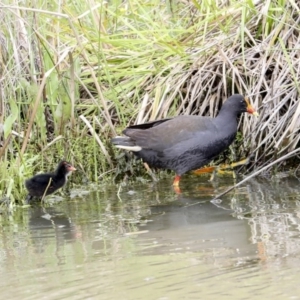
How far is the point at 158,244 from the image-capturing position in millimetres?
4621

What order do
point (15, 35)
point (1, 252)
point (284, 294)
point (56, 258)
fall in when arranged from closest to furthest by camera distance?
point (284, 294) < point (56, 258) < point (1, 252) < point (15, 35)

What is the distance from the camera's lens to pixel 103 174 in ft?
23.2

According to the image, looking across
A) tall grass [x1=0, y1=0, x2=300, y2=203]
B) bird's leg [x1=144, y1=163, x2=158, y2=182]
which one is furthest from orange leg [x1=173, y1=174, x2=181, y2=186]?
tall grass [x1=0, y1=0, x2=300, y2=203]

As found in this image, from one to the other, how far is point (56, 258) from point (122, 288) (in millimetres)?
875

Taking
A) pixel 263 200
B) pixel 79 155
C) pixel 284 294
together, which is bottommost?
pixel 284 294

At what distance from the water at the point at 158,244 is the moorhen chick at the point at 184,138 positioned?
0.25 metres

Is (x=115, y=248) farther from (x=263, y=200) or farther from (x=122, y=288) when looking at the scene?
(x=263, y=200)

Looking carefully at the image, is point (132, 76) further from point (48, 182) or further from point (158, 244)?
point (158, 244)

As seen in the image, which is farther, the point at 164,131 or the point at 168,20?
the point at 168,20

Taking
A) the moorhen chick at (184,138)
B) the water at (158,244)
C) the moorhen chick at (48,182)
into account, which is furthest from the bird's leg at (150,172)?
the moorhen chick at (48,182)

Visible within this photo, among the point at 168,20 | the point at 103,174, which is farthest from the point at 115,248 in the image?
the point at 168,20

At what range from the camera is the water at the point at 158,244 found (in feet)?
11.7

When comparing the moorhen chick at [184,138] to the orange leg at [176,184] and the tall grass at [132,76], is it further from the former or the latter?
the tall grass at [132,76]

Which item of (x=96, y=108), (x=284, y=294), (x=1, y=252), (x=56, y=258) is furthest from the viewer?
(x=96, y=108)
